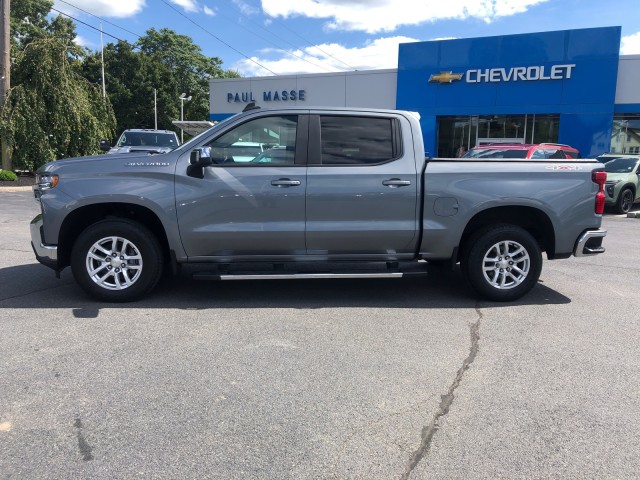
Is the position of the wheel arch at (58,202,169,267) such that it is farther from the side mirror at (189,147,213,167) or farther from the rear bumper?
the rear bumper

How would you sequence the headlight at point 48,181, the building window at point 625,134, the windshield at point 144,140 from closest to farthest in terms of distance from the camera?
the headlight at point 48,181
the windshield at point 144,140
the building window at point 625,134

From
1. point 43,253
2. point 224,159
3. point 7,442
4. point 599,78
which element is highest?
point 599,78

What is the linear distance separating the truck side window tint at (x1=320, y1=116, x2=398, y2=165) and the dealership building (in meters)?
18.3

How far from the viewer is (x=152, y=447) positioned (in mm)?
2840

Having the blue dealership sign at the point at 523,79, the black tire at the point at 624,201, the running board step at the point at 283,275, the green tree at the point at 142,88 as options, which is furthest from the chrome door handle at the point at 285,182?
the green tree at the point at 142,88

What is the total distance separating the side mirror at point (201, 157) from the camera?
16.5 feet

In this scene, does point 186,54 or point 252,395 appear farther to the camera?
point 186,54

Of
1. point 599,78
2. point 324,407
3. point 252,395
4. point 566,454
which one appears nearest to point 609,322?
point 566,454

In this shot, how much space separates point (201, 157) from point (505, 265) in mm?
3327

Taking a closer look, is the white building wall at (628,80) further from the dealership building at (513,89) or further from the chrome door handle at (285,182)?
the chrome door handle at (285,182)

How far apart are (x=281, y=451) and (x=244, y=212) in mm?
2854

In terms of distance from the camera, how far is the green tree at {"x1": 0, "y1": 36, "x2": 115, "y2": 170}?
20219 millimetres

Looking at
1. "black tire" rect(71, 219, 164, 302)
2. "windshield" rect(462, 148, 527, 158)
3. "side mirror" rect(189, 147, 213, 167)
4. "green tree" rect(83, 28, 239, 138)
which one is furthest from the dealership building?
"green tree" rect(83, 28, 239, 138)

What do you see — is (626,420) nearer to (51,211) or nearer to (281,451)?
(281,451)
